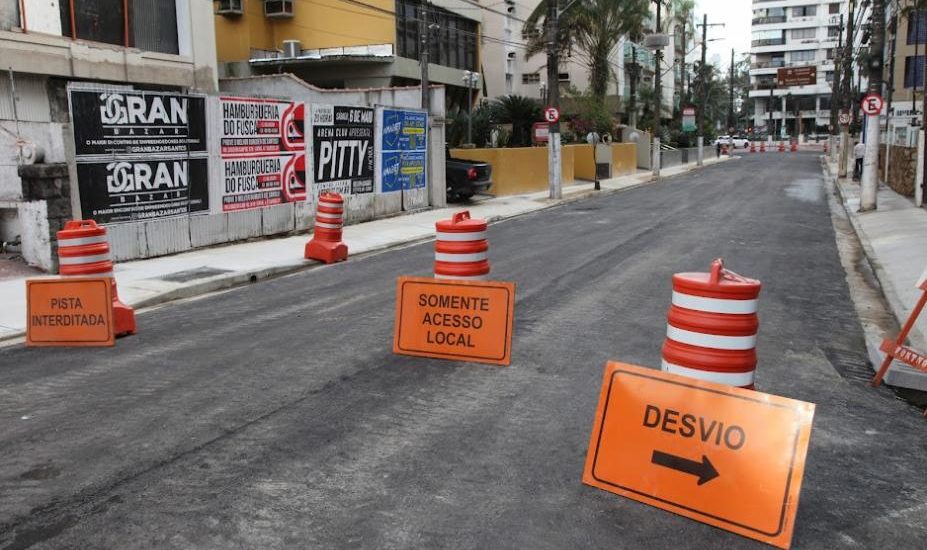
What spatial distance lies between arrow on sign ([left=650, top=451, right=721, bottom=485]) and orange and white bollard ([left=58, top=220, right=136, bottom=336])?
639 centimetres

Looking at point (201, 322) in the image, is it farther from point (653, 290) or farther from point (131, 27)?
point (131, 27)

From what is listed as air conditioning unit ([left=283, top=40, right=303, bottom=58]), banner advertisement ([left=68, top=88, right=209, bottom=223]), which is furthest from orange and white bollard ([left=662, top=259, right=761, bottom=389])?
air conditioning unit ([left=283, top=40, right=303, bottom=58])

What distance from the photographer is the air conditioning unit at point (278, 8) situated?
36.5 metres

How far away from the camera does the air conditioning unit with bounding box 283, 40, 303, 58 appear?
36.1 metres

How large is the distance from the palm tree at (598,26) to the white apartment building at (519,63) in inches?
113

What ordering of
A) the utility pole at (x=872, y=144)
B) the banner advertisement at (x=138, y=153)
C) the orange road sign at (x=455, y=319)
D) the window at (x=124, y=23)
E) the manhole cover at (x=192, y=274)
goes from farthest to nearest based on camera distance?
the window at (x=124, y=23) < the utility pole at (x=872, y=144) < the banner advertisement at (x=138, y=153) < the manhole cover at (x=192, y=274) < the orange road sign at (x=455, y=319)

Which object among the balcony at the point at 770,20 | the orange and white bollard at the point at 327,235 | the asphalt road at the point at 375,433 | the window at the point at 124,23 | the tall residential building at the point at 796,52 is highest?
the balcony at the point at 770,20

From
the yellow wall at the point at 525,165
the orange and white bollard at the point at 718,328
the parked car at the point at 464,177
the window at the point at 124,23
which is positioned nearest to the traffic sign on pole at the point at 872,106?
the parked car at the point at 464,177

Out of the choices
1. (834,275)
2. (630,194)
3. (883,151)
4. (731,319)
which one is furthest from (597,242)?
(883,151)

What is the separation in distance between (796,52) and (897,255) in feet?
358

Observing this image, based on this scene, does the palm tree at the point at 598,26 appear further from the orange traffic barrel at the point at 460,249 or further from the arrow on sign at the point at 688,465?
the arrow on sign at the point at 688,465

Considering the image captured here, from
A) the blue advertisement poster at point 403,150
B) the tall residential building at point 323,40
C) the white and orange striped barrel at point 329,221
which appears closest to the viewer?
the white and orange striped barrel at point 329,221

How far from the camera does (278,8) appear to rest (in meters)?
36.8

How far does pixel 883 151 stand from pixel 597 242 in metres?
24.5
